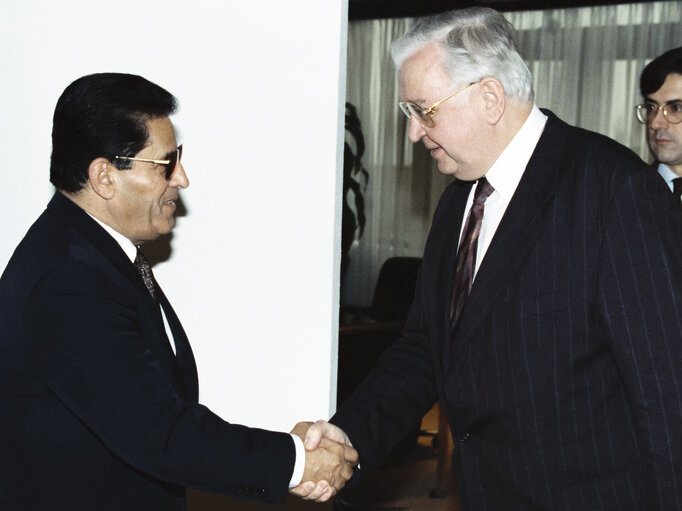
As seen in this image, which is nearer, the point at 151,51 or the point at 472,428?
the point at 472,428

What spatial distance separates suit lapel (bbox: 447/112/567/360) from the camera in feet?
5.38

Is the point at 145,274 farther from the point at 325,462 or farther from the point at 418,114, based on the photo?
the point at 418,114

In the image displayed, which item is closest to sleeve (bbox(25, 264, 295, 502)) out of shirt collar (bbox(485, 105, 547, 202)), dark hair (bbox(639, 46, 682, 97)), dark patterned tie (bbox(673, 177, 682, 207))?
shirt collar (bbox(485, 105, 547, 202))

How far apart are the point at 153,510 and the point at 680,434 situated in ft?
3.76

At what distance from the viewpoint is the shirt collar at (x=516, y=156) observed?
5.83ft

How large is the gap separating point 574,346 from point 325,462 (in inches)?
29.6

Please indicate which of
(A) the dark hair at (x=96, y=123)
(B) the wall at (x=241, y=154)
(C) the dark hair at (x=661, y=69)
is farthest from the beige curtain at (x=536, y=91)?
(A) the dark hair at (x=96, y=123)

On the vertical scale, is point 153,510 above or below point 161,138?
below

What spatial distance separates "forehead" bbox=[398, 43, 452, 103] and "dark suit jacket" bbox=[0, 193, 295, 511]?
799mm

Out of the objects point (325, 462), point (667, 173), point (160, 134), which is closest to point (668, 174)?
point (667, 173)

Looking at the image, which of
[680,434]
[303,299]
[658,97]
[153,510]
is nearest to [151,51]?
[303,299]

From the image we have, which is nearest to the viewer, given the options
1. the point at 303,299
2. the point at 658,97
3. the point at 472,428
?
the point at 472,428

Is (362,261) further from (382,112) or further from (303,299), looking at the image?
(303,299)

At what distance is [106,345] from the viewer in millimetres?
1562
